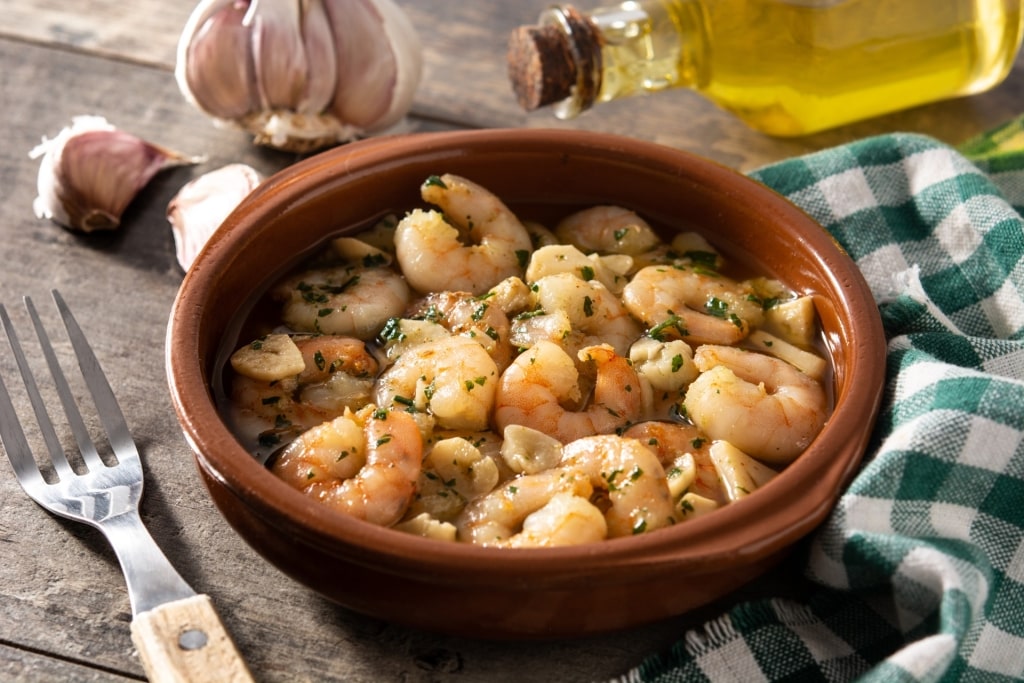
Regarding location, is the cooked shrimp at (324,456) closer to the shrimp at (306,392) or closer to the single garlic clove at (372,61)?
the shrimp at (306,392)

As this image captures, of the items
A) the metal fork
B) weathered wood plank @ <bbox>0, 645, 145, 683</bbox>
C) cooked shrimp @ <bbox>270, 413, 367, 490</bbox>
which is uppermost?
cooked shrimp @ <bbox>270, 413, 367, 490</bbox>

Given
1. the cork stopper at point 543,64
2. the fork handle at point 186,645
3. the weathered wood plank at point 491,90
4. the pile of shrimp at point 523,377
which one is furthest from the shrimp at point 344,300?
the weathered wood plank at point 491,90

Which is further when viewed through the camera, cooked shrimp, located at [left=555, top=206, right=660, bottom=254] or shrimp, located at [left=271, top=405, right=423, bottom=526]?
cooked shrimp, located at [left=555, top=206, right=660, bottom=254]

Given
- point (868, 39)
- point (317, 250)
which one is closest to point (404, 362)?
point (317, 250)

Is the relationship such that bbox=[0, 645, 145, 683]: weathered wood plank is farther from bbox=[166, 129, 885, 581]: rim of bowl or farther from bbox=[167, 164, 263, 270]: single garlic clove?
bbox=[167, 164, 263, 270]: single garlic clove

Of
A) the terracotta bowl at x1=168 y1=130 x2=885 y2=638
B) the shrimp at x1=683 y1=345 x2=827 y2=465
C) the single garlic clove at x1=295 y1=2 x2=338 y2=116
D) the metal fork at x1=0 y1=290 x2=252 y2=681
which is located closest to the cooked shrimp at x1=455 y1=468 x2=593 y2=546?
the terracotta bowl at x1=168 y1=130 x2=885 y2=638

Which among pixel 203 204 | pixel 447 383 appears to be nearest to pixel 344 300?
pixel 447 383
